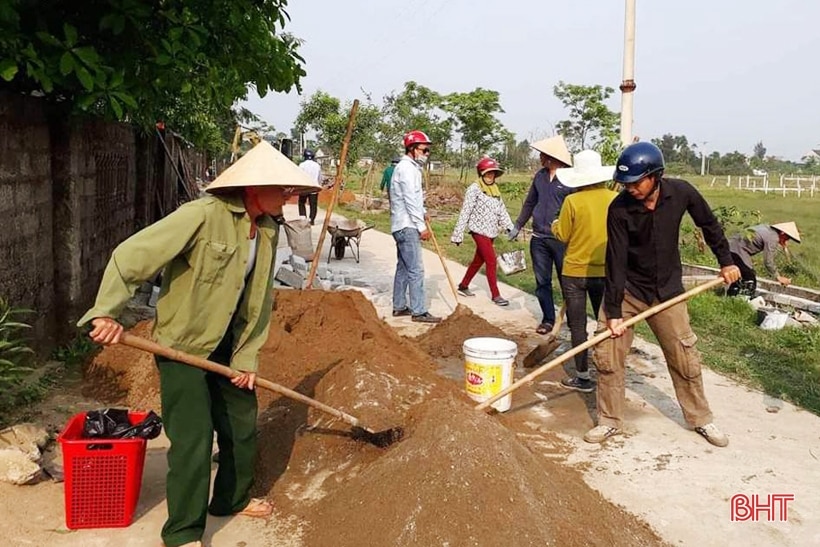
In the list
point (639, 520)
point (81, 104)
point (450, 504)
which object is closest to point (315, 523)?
point (450, 504)

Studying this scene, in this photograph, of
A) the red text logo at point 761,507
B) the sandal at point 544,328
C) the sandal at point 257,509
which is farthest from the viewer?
the sandal at point 544,328

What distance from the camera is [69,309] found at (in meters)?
6.00

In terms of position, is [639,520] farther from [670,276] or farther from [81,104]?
[81,104]

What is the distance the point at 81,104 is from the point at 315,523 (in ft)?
10.3

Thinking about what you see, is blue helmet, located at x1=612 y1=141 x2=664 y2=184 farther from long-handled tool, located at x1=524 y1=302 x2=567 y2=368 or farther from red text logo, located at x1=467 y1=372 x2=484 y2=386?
long-handled tool, located at x1=524 y1=302 x2=567 y2=368

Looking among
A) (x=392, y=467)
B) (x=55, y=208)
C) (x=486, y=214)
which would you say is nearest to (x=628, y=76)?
(x=486, y=214)

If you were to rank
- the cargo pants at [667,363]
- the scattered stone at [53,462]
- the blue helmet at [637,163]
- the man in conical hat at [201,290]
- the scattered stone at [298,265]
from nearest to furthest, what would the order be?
the man in conical hat at [201,290] < the scattered stone at [53,462] < the blue helmet at [637,163] < the cargo pants at [667,363] < the scattered stone at [298,265]

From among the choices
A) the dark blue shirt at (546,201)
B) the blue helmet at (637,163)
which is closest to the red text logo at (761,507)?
the blue helmet at (637,163)

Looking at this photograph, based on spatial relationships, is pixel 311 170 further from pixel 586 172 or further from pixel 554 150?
pixel 586 172

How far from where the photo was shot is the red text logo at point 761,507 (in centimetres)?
374

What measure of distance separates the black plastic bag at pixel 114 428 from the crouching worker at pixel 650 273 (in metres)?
2.78

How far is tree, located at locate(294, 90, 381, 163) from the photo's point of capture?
2820 cm

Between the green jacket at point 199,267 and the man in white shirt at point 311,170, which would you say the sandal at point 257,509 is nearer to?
the green jacket at point 199,267

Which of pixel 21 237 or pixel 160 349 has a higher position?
pixel 21 237
